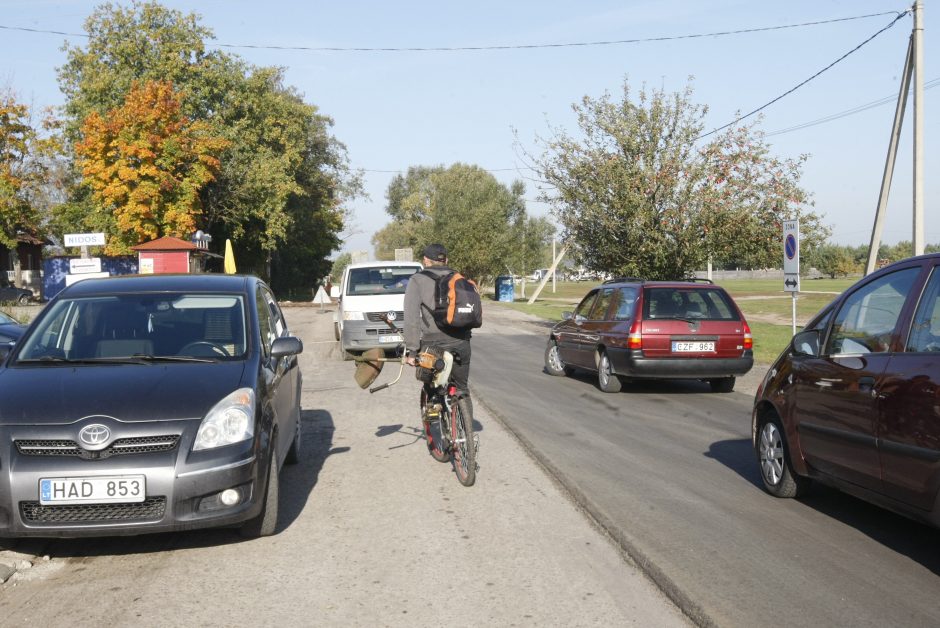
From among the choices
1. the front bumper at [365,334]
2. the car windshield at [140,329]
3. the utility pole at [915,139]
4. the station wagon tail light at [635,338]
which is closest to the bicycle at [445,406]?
the car windshield at [140,329]

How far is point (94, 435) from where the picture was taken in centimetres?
496

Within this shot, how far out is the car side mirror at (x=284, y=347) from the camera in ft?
20.6

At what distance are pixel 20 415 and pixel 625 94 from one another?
68.8 feet

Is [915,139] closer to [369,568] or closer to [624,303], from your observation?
[624,303]

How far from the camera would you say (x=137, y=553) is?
214 inches

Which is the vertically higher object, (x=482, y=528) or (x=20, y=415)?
(x=20, y=415)

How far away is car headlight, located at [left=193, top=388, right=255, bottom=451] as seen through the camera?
17.0 feet

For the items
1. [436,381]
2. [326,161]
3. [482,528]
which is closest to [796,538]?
[482,528]

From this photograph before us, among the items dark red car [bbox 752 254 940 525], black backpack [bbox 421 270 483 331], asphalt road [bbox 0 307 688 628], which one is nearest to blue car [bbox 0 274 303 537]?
asphalt road [bbox 0 307 688 628]

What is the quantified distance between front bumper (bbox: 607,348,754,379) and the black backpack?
5.54 m

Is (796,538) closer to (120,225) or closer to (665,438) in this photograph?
(665,438)

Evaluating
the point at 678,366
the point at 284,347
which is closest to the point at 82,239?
the point at 678,366

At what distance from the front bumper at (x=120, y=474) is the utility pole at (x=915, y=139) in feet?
54.5

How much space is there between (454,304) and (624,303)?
6.23 m
